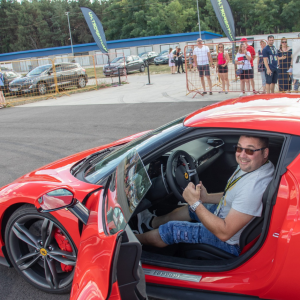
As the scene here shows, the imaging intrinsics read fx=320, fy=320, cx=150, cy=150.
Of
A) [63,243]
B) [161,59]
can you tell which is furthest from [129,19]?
[63,243]

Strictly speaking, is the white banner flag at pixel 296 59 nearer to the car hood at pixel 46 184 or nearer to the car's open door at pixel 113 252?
the car hood at pixel 46 184

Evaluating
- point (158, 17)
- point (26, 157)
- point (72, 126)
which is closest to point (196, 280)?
point (26, 157)

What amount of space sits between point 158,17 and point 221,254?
216 feet

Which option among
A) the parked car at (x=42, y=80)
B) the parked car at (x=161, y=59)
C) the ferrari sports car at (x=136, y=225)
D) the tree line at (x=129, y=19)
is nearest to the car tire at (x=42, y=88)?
the parked car at (x=42, y=80)

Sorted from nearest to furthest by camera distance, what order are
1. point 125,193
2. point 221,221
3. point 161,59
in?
point 125,193 < point 221,221 < point 161,59

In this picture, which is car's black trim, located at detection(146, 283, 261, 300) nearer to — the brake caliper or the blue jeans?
the blue jeans

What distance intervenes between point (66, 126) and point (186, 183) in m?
6.64

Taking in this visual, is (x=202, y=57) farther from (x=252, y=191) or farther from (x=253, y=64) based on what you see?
(x=252, y=191)

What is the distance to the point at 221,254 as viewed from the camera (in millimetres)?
2180

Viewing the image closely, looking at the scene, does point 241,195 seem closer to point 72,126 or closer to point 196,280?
point 196,280

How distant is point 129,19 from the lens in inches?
2702

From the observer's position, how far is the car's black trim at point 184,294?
6.21 feet

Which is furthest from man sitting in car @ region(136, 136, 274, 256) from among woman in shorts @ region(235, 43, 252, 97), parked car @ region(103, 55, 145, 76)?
parked car @ region(103, 55, 145, 76)

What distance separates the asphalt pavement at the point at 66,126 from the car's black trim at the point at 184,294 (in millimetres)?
816
